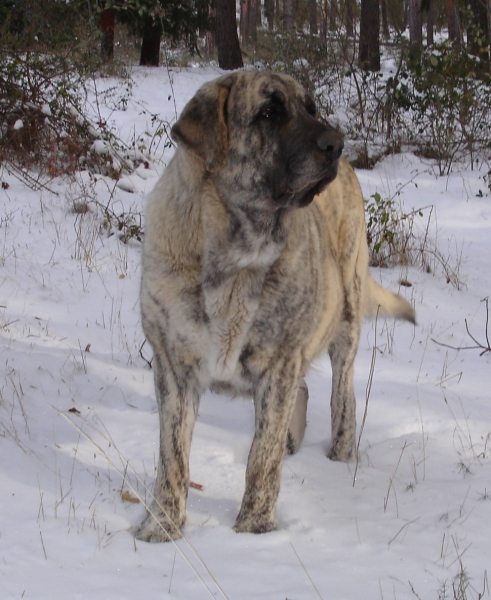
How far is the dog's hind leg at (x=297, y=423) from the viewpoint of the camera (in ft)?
12.6

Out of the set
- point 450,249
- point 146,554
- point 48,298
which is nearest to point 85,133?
point 48,298

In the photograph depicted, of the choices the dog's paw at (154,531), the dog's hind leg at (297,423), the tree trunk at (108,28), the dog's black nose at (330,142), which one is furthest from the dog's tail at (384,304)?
the tree trunk at (108,28)

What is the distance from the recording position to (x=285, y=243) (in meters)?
2.89

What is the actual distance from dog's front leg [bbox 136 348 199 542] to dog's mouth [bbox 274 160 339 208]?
76 centimetres

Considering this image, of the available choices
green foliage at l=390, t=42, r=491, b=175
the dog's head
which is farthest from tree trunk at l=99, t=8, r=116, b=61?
the dog's head

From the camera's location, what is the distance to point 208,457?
3.56 metres

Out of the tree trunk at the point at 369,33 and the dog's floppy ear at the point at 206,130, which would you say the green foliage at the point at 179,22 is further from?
the dog's floppy ear at the point at 206,130

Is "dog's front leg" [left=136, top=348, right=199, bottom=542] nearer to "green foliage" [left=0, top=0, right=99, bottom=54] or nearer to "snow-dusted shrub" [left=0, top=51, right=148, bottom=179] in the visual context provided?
"snow-dusted shrub" [left=0, top=51, right=148, bottom=179]

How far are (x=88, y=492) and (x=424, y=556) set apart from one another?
1.36 meters

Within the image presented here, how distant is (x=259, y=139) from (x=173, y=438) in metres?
1.22

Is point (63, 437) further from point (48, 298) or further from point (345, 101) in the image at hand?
point (345, 101)

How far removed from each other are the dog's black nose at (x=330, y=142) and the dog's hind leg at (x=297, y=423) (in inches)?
62.1

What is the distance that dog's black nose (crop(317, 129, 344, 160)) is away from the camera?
8.78ft

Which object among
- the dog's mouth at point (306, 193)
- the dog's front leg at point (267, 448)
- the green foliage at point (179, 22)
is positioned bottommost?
the dog's front leg at point (267, 448)
